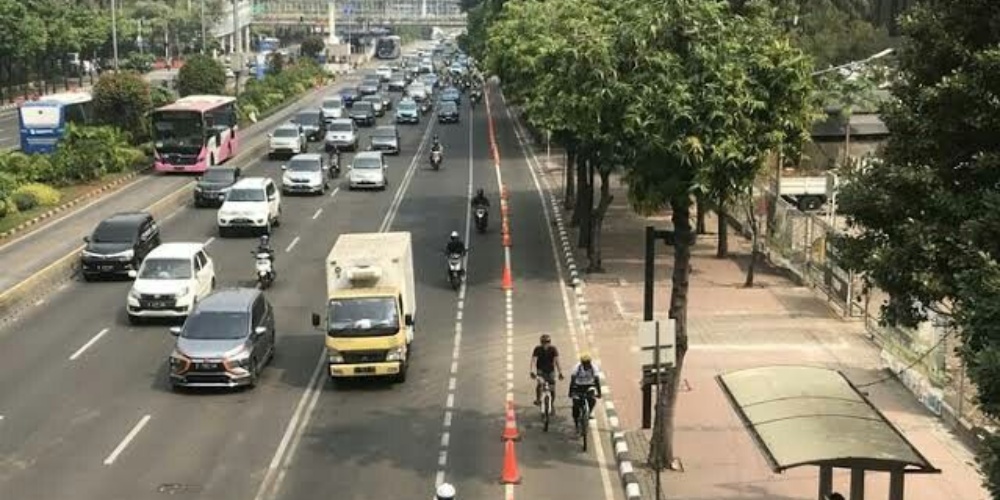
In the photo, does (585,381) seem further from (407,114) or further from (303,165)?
(407,114)

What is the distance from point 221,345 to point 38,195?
24.8m

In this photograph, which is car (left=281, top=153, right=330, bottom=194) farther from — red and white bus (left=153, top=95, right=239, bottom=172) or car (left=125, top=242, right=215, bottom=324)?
car (left=125, top=242, right=215, bottom=324)

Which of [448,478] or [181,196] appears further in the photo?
[181,196]

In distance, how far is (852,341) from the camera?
26.0m

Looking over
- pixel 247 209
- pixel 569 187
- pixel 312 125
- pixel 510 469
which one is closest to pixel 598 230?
pixel 569 187

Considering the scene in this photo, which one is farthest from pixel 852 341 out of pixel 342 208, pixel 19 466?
pixel 342 208

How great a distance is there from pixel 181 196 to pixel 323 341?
2237 cm

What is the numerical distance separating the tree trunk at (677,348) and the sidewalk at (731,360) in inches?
17.0

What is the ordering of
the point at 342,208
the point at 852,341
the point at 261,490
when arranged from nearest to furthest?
the point at 261,490 → the point at 852,341 → the point at 342,208

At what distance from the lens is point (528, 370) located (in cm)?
2416

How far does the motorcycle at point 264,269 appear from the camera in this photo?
30.6 m

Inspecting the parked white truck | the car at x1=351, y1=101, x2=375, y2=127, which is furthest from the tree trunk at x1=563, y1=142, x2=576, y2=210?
the car at x1=351, y1=101, x2=375, y2=127

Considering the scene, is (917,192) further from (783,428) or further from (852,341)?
(852,341)

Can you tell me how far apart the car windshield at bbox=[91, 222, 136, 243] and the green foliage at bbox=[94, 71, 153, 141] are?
1065 inches
